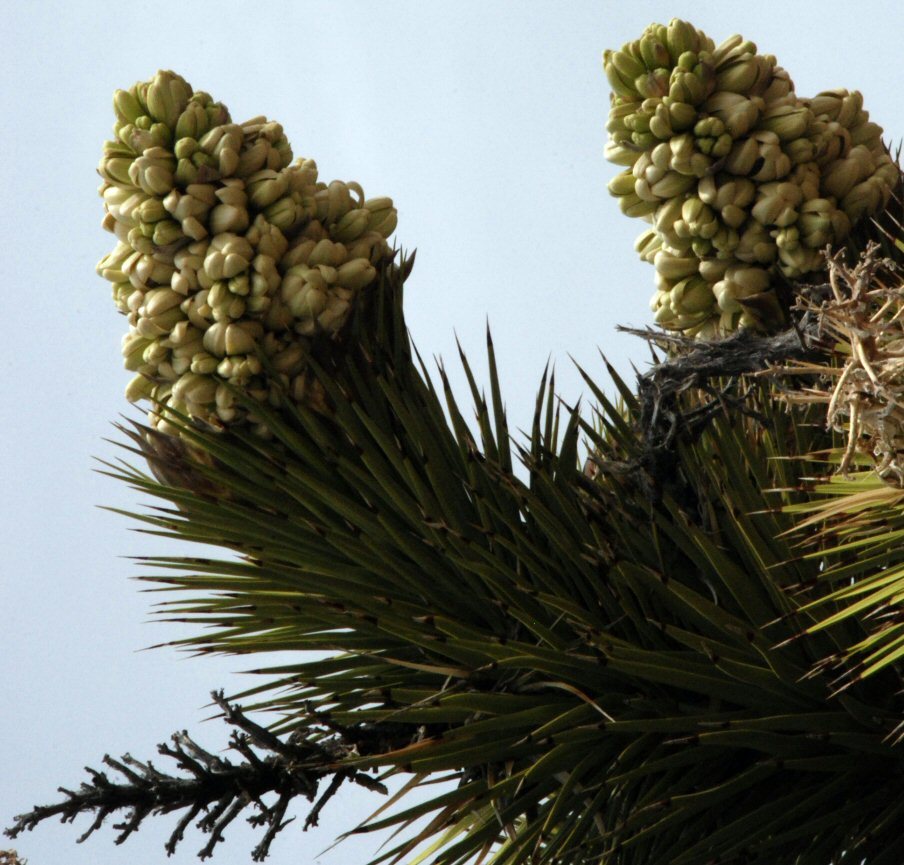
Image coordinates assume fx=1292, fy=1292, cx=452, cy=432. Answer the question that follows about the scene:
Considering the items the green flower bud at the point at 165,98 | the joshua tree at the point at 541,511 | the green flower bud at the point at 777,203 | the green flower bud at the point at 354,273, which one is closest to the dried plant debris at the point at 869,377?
the joshua tree at the point at 541,511

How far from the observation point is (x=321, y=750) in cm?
133

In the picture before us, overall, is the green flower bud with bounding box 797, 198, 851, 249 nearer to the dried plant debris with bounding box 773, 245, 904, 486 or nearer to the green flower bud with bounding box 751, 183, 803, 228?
the green flower bud with bounding box 751, 183, 803, 228

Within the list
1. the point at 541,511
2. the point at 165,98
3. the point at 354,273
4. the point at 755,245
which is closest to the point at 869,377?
the point at 541,511

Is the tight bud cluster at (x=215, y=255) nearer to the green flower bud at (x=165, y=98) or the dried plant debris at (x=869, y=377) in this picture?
the green flower bud at (x=165, y=98)

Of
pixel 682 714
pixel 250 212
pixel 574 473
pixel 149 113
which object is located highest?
pixel 149 113

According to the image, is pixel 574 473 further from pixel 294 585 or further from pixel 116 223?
pixel 116 223

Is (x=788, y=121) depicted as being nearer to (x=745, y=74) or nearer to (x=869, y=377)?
(x=745, y=74)

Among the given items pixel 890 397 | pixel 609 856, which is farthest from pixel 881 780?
pixel 890 397

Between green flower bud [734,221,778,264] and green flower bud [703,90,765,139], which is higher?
green flower bud [703,90,765,139]

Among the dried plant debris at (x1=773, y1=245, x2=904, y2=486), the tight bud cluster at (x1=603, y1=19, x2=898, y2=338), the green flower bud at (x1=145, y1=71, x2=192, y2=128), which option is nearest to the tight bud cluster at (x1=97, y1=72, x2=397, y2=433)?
the green flower bud at (x1=145, y1=71, x2=192, y2=128)

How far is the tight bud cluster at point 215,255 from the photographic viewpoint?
1.44 meters

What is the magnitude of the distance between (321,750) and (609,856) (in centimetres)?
31

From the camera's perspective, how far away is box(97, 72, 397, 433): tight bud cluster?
144 cm

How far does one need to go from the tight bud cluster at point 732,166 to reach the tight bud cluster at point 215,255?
1.14ft
